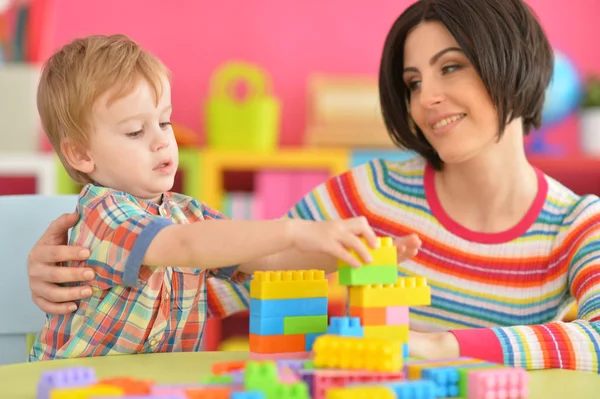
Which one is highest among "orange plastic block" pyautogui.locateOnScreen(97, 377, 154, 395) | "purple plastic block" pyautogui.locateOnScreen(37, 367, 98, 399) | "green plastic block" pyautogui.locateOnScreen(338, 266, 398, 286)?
"green plastic block" pyautogui.locateOnScreen(338, 266, 398, 286)

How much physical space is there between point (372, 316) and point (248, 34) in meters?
2.36

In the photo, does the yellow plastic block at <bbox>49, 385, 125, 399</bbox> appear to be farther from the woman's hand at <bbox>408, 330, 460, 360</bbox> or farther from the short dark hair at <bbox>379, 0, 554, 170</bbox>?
the short dark hair at <bbox>379, 0, 554, 170</bbox>

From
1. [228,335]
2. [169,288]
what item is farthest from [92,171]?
[228,335]

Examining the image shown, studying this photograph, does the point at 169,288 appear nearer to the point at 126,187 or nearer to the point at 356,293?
the point at 126,187

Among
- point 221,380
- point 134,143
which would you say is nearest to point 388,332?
point 221,380

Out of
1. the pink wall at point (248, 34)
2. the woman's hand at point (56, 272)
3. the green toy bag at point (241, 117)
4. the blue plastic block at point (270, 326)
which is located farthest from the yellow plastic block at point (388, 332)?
the pink wall at point (248, 34)

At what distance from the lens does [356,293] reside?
0.93 metres

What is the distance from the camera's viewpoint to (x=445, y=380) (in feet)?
2.61

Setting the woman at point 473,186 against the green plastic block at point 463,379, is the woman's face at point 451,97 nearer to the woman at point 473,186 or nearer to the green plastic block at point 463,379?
the woman at point 473,186

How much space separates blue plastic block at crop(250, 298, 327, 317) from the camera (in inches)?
38.2

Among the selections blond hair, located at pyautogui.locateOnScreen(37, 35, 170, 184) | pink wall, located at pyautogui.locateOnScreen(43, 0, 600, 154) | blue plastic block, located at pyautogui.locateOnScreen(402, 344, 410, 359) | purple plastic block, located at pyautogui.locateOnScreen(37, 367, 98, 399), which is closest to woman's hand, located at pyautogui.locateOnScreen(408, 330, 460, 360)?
blue plastic block, located at pyautogui.locateOnScreen(402, 344, 410, 359)

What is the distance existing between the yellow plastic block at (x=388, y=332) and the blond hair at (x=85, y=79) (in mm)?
477

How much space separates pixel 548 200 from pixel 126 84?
820mm

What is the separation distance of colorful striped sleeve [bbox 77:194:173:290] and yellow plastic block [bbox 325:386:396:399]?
0.36m
